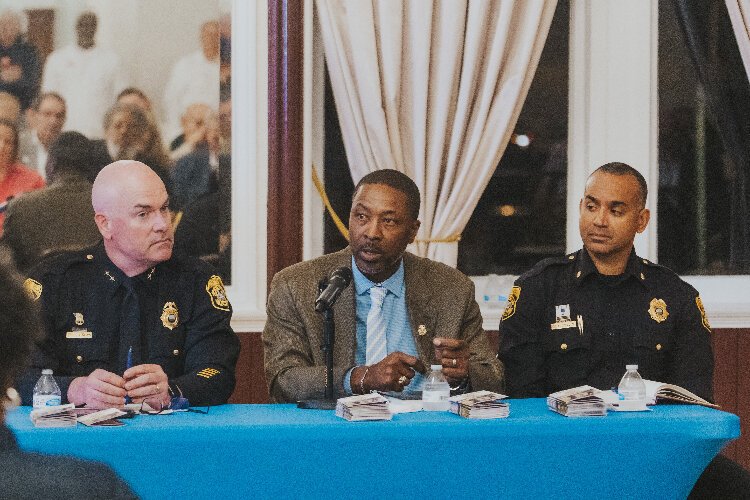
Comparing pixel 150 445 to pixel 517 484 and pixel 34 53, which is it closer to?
pixel 517 484

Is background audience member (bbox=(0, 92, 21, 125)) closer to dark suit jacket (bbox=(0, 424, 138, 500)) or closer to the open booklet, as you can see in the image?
the open booklet

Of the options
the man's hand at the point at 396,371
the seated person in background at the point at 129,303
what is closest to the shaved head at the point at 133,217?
the seated person in background at the point at 129,303

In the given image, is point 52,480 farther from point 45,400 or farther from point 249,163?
point 249,163

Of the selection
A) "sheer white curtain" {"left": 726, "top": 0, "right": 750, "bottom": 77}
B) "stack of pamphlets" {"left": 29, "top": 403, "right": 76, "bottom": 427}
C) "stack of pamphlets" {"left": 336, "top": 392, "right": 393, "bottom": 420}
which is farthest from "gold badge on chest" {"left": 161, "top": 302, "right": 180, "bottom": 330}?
"sheer white curtain" {"left": 726, "top": 0, "right": 750, "bottom": 77}

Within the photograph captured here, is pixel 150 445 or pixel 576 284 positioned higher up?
pixel 576 284

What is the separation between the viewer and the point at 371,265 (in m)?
3.51

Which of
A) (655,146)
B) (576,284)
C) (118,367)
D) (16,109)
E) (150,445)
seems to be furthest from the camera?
(655,146)

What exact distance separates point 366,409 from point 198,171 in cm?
217

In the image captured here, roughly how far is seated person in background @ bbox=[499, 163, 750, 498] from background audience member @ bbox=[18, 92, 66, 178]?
7.02 ft

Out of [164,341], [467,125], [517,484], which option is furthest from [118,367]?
[467,125]

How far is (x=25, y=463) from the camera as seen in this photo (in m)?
1.26

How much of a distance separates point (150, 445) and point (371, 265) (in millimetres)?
1081

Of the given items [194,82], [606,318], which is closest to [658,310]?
[606,318]

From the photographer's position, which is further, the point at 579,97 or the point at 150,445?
the point at 579,97
